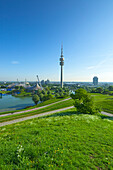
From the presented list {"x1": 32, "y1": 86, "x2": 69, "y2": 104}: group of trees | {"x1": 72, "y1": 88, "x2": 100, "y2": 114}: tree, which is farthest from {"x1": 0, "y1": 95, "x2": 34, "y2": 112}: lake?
{"x1": 72, "y1": 88, "x2": 100, "y2": 114}: tree

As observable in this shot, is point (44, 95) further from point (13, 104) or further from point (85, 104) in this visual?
point (85, 104)

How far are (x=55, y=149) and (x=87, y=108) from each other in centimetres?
1523

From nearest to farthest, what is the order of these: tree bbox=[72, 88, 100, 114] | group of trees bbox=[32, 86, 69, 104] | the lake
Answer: tree bbox=[72, 88, 100, 114]
the lake
group of trees bbox=[32, 86, 69, 104]

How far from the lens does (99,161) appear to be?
5492 millimetres

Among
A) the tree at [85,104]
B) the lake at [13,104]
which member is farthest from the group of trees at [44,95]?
the tree at [85,104]

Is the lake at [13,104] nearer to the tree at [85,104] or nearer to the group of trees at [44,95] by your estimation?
the group of trees at [44,95]

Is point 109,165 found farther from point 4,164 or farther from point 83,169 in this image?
point 4,164

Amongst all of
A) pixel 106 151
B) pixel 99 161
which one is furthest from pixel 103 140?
pixel 99 161

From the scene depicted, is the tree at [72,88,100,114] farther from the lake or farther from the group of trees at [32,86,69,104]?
the lake

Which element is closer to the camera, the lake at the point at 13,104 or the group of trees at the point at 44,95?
the lake at the point at 13,104

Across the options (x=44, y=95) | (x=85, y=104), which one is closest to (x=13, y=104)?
(x=44, y=95)

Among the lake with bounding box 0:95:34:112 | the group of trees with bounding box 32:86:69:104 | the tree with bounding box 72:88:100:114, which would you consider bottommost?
the lake with bounding box 0:95:34:112

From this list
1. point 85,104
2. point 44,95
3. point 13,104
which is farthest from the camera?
point 44,95

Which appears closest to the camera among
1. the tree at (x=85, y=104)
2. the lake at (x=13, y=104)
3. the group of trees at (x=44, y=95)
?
the tree at (x=85, y=104)
